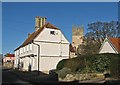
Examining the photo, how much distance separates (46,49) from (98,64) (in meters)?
22.3

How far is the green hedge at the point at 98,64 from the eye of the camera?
20.8m

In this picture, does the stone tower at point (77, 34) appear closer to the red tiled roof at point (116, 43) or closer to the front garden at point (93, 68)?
the red tiled roof at point (116, 43)

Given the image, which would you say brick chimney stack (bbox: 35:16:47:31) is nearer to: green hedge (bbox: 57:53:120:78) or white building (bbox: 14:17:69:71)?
white building (bbox: 14:17:69:71)

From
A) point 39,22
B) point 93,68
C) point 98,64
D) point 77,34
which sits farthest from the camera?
point 77,34

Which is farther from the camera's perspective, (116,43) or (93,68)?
(116,43)

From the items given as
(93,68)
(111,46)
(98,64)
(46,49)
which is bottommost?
(93,68)

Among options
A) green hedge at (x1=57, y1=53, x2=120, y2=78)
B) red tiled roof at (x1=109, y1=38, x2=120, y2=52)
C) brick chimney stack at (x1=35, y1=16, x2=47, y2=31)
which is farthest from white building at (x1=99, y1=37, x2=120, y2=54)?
brick chimney stack at (x1=35, y1=16, x2=47, y2=31)

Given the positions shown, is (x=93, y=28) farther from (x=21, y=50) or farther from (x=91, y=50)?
(x=21, y=50)

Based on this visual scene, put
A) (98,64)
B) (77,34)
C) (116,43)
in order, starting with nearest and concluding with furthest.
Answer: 1. (98,64)
2. (116,43)
3. (77,34)

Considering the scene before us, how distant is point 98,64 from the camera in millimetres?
23500

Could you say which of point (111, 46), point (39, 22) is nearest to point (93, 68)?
point (111, 46)

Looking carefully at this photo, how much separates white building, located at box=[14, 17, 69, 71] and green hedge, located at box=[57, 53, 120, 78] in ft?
53.8

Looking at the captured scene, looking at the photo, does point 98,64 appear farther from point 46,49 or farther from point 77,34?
point 77,34

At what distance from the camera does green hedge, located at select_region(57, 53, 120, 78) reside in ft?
68.3
